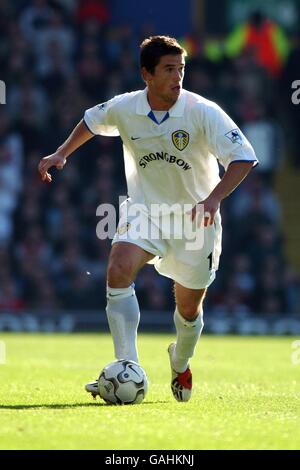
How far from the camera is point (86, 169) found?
71.4ft

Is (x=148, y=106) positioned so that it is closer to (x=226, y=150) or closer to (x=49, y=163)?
(x=226, y=150)

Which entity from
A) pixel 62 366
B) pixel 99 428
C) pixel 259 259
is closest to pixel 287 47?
pixel 259 259

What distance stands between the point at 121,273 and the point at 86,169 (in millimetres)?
13551

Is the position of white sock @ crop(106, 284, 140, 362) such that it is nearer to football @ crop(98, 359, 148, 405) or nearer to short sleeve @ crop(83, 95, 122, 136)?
football @ crop(98, 359, 148, 405)

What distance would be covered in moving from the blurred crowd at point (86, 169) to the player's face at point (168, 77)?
12064 mm

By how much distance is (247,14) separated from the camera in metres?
24.1

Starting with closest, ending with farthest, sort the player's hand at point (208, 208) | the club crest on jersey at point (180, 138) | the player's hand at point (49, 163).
→ 1. the player's hand at point (208, 208)
2. the club crest on jersey at point (180, 138)
3. the player's hand at point (49, 163)

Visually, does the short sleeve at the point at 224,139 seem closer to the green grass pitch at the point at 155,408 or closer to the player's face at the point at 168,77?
the player's face at the point at 168,77

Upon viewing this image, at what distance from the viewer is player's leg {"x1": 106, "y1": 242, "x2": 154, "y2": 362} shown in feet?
27.3

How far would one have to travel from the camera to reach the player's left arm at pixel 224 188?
316 inches

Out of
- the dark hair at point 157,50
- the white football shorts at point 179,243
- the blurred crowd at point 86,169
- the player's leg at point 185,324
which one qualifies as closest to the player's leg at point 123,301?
the white football shorts at point 179,243

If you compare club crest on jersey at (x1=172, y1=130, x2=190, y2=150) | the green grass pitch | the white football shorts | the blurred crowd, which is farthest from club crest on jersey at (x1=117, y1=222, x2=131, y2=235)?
the blurred crowd
